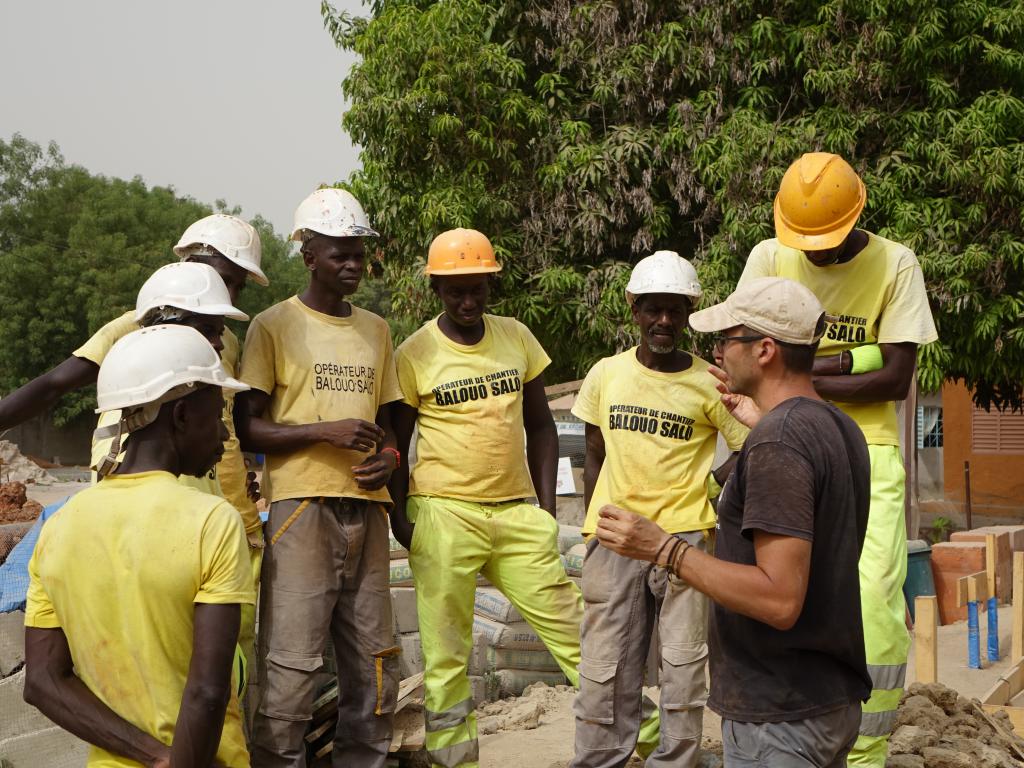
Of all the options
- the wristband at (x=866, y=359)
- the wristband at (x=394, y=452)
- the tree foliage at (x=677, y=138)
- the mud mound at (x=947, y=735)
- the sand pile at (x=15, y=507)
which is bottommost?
the mud mound at (x=947, y=735)

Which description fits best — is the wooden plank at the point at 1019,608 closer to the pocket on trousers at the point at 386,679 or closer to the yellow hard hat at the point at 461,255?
the yellow hard hat at the point at 461,255

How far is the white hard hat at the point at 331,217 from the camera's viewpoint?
15.8ft

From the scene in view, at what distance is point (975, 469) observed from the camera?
21266 millimetres

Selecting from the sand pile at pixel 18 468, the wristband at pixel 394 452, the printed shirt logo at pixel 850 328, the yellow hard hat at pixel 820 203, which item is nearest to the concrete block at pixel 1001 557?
the printed shirt logo at pixel 850 328

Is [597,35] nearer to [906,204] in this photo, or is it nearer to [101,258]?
[906,204]

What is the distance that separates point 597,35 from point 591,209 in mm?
2274

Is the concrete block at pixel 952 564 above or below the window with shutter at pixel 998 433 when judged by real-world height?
below

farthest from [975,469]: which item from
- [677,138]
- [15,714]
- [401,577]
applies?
[15,714]

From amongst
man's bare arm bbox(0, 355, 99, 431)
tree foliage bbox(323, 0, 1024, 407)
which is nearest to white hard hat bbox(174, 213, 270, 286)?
man's bare arm bbox(0, 355, 99, 431)

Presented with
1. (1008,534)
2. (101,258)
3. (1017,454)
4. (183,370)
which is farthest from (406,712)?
(101,258)

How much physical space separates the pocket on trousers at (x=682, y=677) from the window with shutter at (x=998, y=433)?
18.2 meters

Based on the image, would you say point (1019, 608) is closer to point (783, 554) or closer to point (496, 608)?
point (496, 608)

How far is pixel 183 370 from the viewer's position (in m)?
2.76

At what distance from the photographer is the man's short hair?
114 inches
